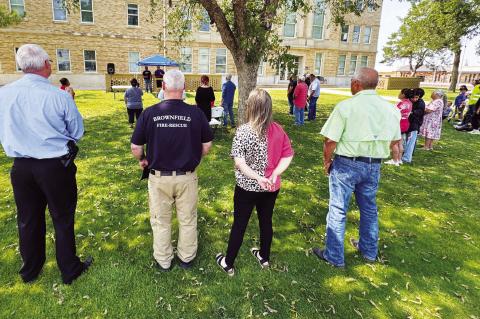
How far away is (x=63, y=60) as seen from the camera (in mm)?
26719

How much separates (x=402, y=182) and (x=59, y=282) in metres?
6.73

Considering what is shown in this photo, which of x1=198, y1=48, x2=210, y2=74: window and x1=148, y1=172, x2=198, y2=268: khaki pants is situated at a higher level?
x1=198, y1=48, x2=210, y2=74: window

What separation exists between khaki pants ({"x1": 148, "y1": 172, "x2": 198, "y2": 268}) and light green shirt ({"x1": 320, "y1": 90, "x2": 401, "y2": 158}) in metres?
1.69

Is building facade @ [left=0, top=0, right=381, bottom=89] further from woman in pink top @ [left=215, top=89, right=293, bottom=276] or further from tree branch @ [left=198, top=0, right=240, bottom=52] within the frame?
woman in pink top @ [left=215, top=89, right=293, bottom=276]

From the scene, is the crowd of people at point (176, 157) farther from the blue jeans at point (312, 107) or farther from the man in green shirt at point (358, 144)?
the blue jeans at point (312, 107)

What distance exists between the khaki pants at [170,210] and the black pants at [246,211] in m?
0.48

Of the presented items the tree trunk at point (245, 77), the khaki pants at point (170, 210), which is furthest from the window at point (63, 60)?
the khaki pants at point (170, 210)

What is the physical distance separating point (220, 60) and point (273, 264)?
3002 cm

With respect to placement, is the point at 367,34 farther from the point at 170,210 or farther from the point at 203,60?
the point at 170,210

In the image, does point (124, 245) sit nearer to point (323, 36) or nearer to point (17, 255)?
point (17, 255)

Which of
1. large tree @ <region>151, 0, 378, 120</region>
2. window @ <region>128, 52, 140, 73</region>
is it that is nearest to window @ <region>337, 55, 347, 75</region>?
window @ <region>128, 52, 140, 73</region>

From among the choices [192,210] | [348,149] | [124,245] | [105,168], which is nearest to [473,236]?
[348,149]

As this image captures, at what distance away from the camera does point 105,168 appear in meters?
7.26

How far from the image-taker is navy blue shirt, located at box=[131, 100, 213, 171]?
3236 mm
